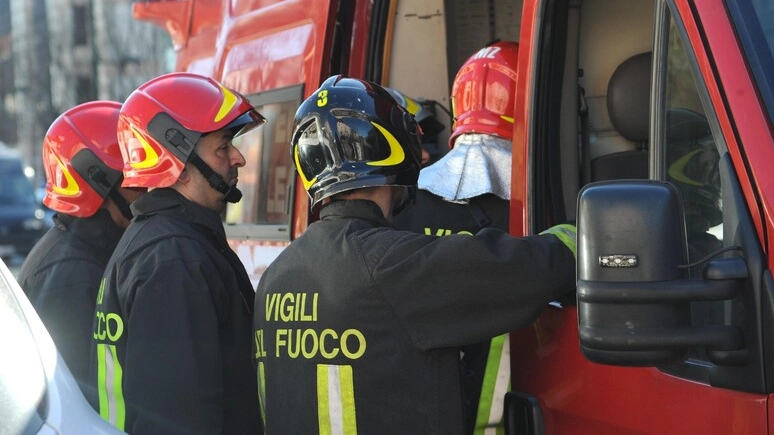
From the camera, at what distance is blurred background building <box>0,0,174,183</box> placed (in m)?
32.8

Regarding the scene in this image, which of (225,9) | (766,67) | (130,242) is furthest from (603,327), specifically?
(225,9)

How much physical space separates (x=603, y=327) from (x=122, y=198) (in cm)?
317

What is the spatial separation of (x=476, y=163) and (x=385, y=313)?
3.64ft

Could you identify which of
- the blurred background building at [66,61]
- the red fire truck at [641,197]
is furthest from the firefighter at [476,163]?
the blurred background building at [66,61]

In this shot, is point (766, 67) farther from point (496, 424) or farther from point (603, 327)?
point (496, 424)

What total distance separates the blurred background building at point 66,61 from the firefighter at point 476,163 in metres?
24.2

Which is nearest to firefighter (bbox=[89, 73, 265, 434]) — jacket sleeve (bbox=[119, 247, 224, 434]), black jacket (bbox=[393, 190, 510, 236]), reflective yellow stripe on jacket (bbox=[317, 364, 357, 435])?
jacket sleeve (bbox=[119, 247, 224, 434])

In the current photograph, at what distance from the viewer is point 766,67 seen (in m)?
2.05

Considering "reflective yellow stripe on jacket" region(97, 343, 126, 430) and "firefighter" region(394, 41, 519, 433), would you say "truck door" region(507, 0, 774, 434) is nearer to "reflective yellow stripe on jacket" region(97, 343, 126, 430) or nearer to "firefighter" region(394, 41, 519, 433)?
"firefighter" region(394, 41, 519, 433)

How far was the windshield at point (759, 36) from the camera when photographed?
2.04m

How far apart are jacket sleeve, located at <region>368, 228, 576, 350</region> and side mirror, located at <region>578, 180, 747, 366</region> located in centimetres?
58

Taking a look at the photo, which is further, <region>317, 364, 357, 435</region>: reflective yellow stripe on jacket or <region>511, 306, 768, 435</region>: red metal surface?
<region>317, 364, 357, 435</region>: reflective yellow stripe on jacket

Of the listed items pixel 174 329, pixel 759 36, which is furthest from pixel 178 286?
pixel 759 36

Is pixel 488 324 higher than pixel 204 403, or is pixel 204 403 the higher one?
pixel 488 324
